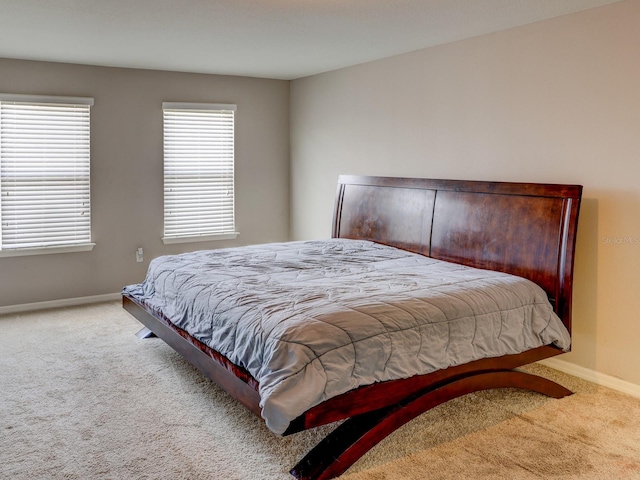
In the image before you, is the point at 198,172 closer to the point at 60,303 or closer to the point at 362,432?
the point at 60,303

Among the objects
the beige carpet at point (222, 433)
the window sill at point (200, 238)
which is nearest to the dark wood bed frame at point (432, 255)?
the beige carpet at point (222, 433)

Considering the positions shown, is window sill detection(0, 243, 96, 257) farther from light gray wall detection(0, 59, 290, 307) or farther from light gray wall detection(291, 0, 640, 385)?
light gray wall detection(291, 0, 640, 385)

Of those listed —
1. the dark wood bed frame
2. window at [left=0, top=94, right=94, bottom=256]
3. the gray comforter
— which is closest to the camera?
the gray comforter

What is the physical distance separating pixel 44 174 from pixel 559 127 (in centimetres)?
429

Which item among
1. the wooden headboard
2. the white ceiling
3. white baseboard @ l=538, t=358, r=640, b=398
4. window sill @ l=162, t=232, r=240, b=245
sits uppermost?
the white ceiling

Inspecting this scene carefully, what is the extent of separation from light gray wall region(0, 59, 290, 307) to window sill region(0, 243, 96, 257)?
0.16 feet

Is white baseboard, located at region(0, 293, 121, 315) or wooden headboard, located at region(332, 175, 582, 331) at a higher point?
wooden headboard, located at region(332, 175, 582, 331)

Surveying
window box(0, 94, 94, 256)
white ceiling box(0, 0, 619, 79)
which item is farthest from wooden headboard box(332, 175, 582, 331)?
window box(0, 94, 94, 256)

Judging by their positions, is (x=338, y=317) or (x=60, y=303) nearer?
(x=338, y=317)

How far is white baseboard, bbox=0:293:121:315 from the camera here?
204 inches

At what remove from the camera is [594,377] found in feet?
12.0

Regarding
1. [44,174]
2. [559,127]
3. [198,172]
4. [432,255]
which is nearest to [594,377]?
[432,255]

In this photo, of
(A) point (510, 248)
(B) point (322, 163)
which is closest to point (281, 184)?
(B) point (322, 163)

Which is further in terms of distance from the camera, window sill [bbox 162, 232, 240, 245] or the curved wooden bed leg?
window sill [bbox 162, 232, 240, 245]
